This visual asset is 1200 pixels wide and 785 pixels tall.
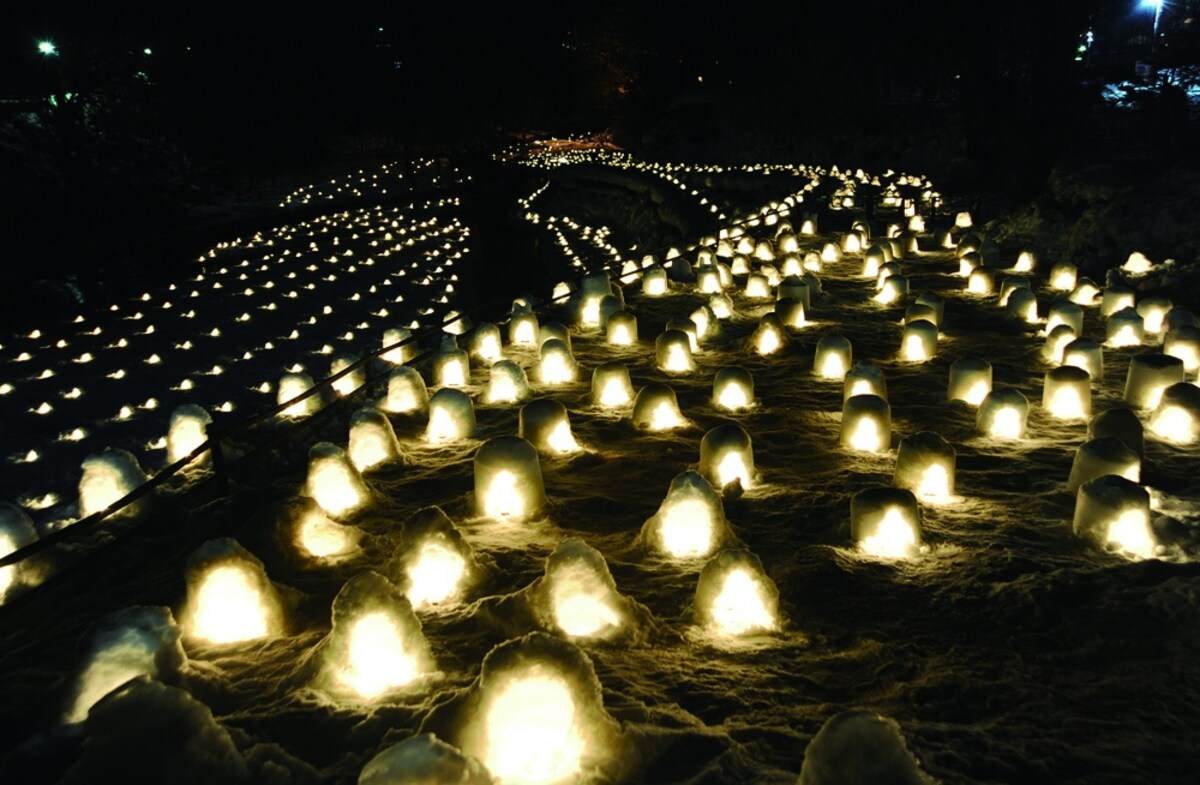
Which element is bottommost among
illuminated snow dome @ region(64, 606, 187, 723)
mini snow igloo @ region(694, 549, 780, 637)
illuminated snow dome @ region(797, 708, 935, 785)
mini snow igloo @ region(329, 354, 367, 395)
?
mini snow igloo @ region(329, 354, 367, 395)

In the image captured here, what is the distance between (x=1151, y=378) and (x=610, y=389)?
14.8 feet

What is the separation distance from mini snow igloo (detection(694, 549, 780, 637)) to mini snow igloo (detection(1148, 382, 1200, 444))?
3.96m

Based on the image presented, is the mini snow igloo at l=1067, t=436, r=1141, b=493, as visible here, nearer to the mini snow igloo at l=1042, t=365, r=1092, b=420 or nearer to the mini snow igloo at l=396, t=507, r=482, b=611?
the mini snow igloo at l=1042, t=365, r=1092, b=420

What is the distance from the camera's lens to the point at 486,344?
30.2 feet

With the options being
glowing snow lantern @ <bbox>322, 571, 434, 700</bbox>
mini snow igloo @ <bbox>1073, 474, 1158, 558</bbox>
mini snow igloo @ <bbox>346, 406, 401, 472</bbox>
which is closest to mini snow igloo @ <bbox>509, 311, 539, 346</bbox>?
mini snow igloo @ <bbox>346, 406, 401, 472</bbox>

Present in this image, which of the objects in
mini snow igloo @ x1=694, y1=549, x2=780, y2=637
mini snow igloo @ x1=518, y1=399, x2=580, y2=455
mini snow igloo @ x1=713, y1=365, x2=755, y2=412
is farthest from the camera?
mini snow igloo @ x1=713, y1=365, x2=755, y2=412

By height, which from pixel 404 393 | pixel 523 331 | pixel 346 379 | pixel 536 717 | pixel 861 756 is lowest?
pixel 346 379

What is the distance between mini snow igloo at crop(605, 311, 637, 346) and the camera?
963cm

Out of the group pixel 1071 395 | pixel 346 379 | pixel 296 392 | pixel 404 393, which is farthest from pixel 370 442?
pixel 1071 395

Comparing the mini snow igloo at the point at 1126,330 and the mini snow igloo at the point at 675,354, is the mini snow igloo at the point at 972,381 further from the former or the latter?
the mini snow igloo at the point at 675,354

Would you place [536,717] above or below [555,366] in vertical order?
above

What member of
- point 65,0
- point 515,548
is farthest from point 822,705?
point 65,0

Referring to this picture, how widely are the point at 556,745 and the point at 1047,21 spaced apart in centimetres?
2027

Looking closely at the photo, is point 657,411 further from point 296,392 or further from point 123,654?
point 123,654
